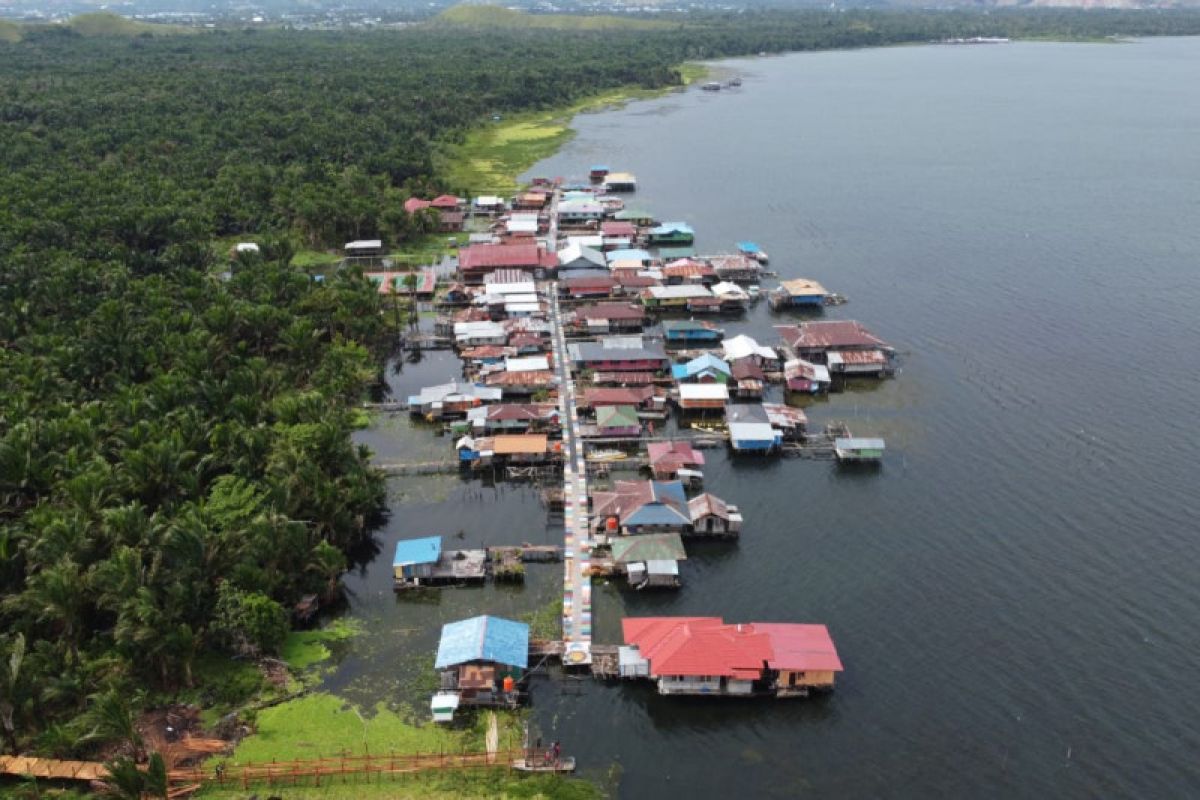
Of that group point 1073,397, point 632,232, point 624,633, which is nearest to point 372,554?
point 624,633

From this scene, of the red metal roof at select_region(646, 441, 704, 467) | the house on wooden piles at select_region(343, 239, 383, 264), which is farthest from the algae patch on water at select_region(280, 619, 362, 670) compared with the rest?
the house on wooden piles at select_region(343, 239, 383, 264)

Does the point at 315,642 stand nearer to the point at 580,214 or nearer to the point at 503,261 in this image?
the point at 503,261

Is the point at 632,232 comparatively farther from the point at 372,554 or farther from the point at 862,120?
the point at 862,120

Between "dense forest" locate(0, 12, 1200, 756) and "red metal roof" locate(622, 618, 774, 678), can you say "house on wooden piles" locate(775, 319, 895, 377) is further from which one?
"red metal roof" locate(622, 618, 774, 678)

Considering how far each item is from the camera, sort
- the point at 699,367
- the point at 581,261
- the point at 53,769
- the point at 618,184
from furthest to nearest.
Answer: the point at 618,184 < the point at 581,261 < the point at 699,367 < the point at 53,769

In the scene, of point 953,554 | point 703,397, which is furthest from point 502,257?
point 953,554

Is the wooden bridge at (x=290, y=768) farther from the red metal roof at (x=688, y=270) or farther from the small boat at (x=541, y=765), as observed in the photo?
the red metal roof at (x=688, y=270)
